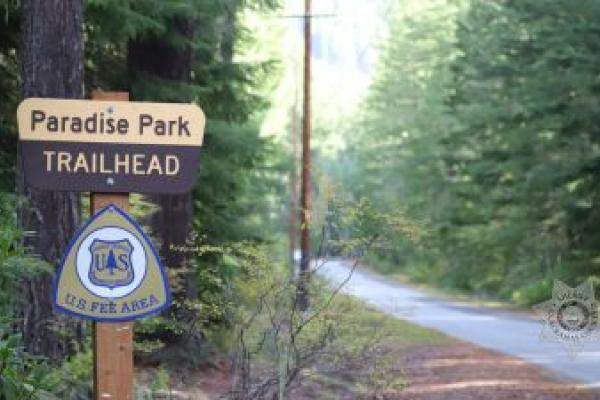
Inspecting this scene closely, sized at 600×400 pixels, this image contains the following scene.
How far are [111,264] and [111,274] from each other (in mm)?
60

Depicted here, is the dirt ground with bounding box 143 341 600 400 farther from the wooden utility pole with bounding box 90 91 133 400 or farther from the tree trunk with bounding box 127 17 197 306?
the wooden utility pole with bounding box 90 91 133 400

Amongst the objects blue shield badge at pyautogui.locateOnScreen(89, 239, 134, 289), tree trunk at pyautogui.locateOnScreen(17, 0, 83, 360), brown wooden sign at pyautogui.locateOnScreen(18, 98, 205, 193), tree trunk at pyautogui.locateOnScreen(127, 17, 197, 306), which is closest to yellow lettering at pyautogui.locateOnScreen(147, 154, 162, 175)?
brown wooden sign at pyautogui.locateOnScreen(18, 98, 205, 193)

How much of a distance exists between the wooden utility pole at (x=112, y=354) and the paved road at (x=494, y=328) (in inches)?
118

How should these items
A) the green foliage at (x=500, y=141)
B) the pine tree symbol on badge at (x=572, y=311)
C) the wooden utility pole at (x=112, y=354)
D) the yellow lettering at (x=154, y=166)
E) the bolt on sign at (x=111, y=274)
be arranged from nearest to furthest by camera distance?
the bolt on sign at (x=111, y=274)
the wooden utility pole at (x=112, y=354)
the yellow lettering at (x=154, y=166)
the pine tree symbol on badge at (x=572, y=311)
the green foliage at (x=500, y=141)

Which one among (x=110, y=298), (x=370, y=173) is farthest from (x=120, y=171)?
(x=370, y=173)

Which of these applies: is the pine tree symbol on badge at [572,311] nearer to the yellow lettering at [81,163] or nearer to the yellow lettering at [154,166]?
the yellow lettering at [154,166]

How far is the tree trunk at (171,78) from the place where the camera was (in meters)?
13.0

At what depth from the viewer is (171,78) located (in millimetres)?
13414

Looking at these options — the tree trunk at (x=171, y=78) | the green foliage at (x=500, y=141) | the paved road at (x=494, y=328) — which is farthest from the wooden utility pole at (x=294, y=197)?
the tree trunk at (x=171, y=78)

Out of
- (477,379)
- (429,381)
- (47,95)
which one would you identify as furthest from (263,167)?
(47,95)

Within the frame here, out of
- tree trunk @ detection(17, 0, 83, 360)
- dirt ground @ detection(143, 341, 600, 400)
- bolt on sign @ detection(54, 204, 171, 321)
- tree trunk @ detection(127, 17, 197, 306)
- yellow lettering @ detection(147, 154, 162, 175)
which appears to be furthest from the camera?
tree trunk @ detection(127, 17, 197, 306)

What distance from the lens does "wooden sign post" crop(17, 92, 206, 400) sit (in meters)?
5.51

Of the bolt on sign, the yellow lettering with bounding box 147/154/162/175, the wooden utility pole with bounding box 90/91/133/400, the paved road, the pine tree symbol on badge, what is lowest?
the paved road

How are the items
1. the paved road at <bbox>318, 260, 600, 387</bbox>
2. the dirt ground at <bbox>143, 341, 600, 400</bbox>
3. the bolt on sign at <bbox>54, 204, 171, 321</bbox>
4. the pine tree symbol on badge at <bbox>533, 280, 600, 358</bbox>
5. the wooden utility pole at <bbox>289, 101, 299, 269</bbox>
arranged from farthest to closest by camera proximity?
the wooden utility pole at <bbox>289, 101, 299, 269</bbox>
the pine tree symbol on badge at <bbox>533, 280, 600, 358</bbox>
the paved road at <bbox>318, 260, 600, 387</bbox>
the dirt ground at <bbox>143, 341, 600, 400</bbox>
the bolt on sign at <bbox>54, 204, 171, 321</bbox>
